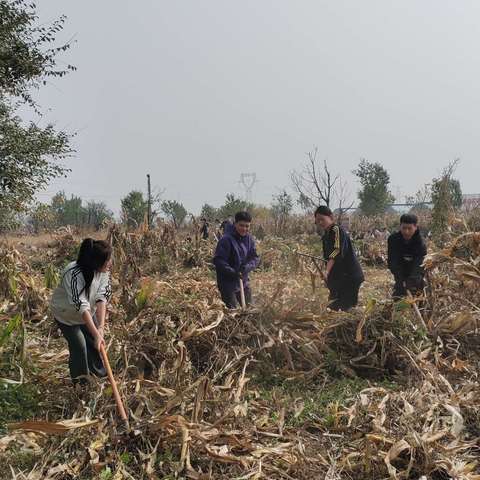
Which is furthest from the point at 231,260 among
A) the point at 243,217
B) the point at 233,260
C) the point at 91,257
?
the point at 91,257

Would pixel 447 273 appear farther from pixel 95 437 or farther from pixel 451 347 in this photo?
pixel 95 437

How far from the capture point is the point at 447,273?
532 centimetres

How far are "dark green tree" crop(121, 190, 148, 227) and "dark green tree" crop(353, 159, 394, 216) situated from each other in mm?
12593

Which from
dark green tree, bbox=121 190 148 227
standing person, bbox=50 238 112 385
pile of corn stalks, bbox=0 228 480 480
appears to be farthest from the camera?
dark green tree, bbox=121 190 148 227

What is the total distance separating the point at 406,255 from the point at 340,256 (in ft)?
2.31

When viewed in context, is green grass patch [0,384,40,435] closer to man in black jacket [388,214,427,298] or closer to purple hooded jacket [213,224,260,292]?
purple hooded jacket [213,224,260,292]

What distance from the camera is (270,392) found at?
3814mm

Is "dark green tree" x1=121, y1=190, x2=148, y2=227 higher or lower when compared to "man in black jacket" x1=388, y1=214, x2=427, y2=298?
higher

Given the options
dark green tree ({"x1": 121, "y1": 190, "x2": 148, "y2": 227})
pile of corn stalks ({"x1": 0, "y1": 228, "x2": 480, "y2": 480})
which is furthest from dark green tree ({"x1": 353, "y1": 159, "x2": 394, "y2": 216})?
pile of corn stalks ({"x1": 0, "y1": 228, "x2": 480, "y2": 480})

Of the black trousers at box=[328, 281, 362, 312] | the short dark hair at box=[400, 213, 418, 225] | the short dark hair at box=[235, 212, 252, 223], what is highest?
the short dark hair at box=[235, 212, 252, 223]

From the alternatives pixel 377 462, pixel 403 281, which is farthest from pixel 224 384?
pixel 403 281

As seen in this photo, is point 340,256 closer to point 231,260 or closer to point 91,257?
point 231,260

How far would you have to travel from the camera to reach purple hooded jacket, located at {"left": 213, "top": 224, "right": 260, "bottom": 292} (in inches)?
189

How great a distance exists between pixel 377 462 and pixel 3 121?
23.2 ft
